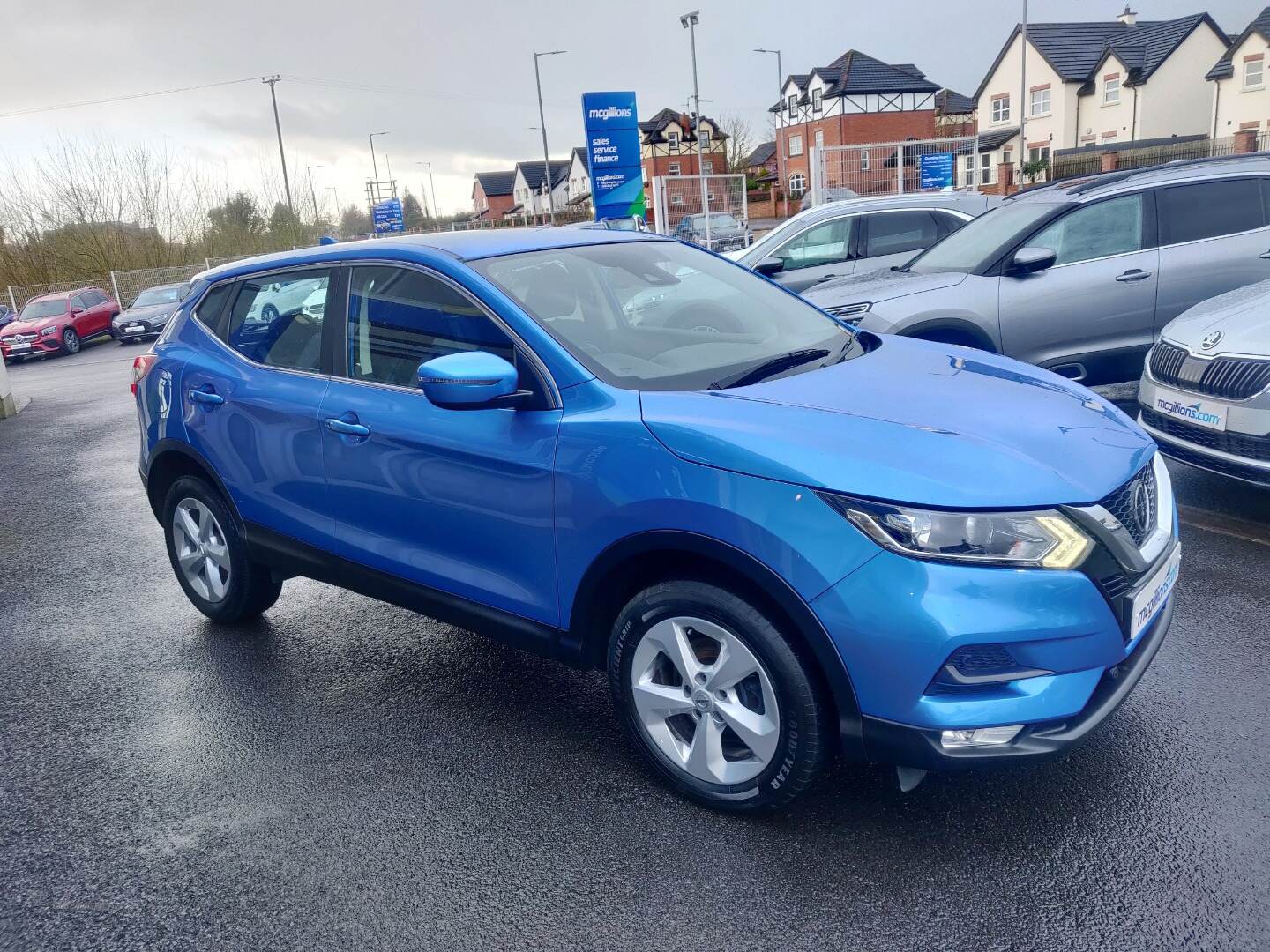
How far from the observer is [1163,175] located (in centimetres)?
709

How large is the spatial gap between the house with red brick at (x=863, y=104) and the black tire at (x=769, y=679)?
2355 inches

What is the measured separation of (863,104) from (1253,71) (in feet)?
74.9

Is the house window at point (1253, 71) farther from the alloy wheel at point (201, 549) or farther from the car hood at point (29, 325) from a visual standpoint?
A: the alloy wheel at point (201, 549)

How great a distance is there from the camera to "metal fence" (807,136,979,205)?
1730 cm

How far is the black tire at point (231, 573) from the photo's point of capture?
15.0ft

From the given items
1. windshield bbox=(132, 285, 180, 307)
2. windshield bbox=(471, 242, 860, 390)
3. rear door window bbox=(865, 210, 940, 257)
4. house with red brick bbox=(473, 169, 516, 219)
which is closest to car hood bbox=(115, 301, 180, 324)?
windshield bbox=(132, 285, 180, 307)

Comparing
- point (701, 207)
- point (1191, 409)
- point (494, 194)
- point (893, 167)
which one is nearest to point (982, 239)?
point (1191, 409)

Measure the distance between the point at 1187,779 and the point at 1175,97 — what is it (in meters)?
58.8

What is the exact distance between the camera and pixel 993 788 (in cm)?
306

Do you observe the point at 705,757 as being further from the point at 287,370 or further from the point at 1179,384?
the point at 1179,384

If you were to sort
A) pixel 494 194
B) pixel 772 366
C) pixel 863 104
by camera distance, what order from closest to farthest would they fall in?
pixel 772 366, pixel 863 104, pixel 494 194

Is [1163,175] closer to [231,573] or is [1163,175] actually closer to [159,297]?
[231,573]

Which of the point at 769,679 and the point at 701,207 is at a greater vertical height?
the point at 701,207

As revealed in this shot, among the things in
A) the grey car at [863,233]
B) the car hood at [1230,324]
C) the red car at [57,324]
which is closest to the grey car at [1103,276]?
the car hood at [1230,324]
